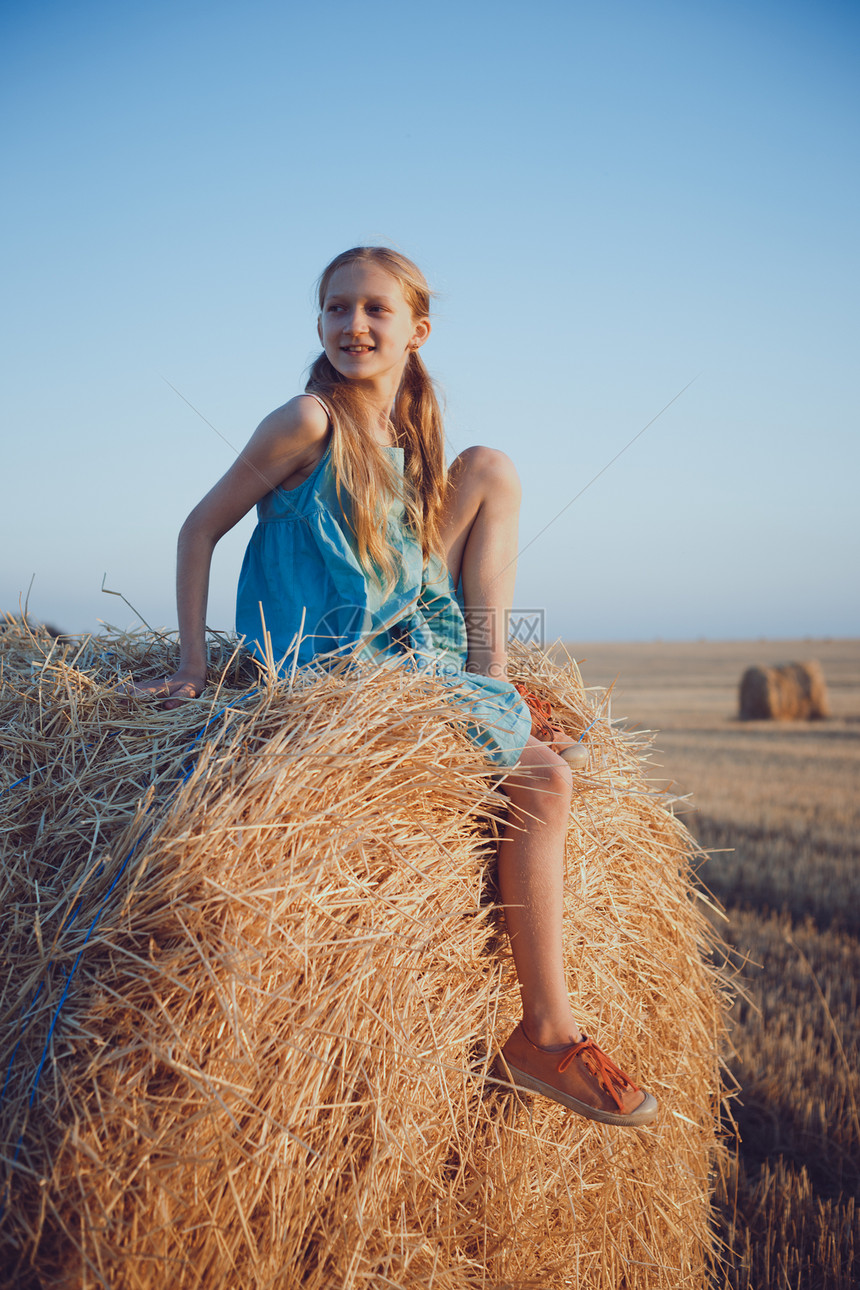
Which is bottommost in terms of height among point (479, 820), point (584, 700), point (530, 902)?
point (530, 902)

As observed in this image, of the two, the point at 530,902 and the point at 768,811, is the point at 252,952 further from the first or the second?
the point at 768,811

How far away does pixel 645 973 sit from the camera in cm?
222

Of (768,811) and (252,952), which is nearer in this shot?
(252,952)

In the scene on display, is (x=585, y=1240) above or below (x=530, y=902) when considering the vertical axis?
below

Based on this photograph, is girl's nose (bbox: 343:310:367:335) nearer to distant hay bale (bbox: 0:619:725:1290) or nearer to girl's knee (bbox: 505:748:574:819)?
distant hay bale (bbox: 0:619:725:1290)

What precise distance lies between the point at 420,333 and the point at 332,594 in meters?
1.02

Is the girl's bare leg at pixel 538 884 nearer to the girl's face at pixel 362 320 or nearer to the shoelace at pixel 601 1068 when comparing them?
the shoelace at pixel 601 1068

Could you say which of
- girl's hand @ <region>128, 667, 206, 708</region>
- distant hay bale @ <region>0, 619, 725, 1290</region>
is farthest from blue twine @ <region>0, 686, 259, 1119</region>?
girl's hand @ <region>128, 667, 206, 708</region>

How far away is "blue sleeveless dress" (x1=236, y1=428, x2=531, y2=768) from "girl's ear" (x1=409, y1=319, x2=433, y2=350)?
65cm

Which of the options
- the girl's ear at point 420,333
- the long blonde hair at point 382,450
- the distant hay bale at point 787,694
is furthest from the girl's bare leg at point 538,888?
the distant hay bale at point 787,694

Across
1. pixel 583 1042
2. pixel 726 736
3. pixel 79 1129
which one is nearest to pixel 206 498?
pixel 79 1129

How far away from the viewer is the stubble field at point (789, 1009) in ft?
7.41

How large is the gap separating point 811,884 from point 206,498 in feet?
14.9

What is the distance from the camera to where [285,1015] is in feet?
4.46
